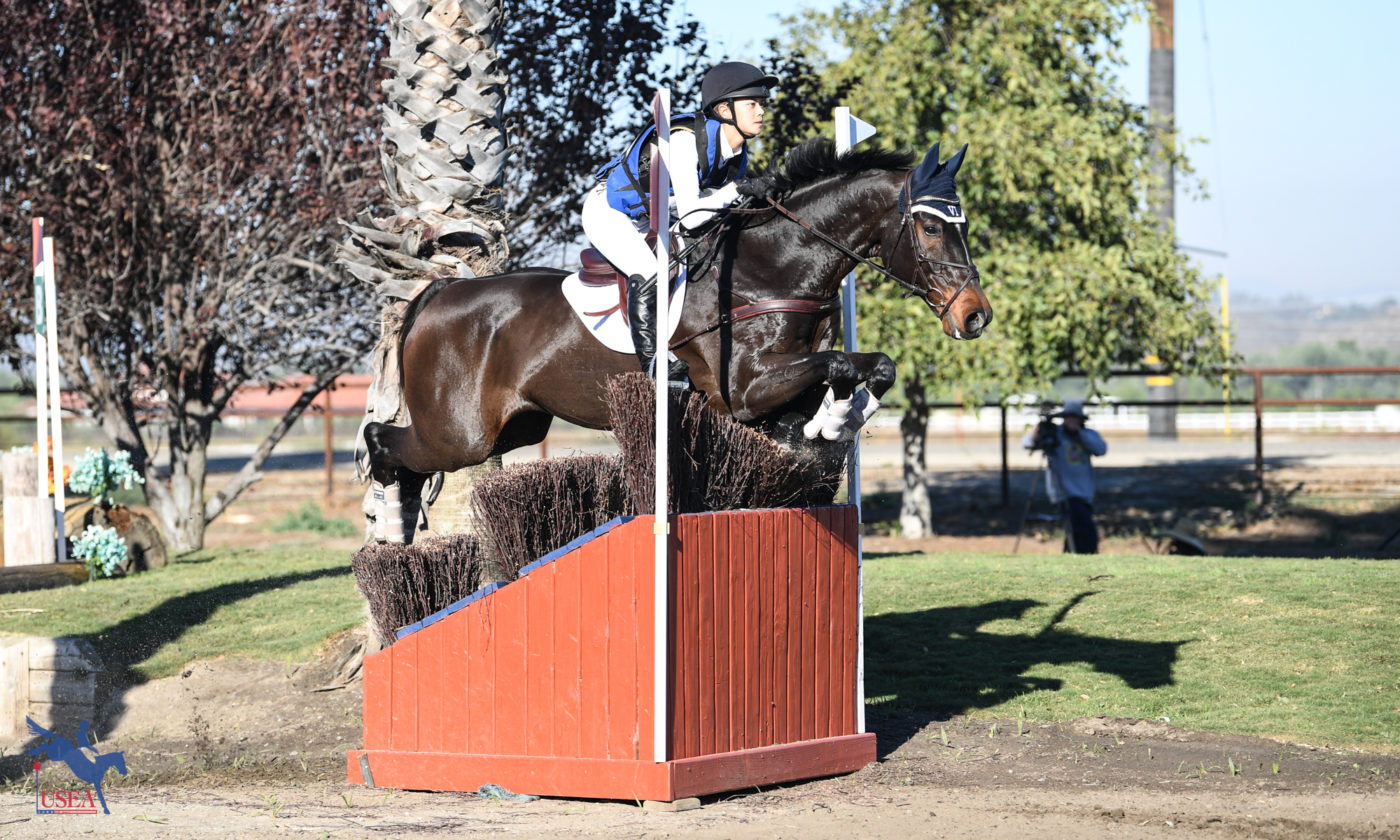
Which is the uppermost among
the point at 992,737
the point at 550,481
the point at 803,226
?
the point at 803,226

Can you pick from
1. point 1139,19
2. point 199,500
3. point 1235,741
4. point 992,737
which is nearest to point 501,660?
point 992,737

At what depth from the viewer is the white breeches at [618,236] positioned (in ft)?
19.0

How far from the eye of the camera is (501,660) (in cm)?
542

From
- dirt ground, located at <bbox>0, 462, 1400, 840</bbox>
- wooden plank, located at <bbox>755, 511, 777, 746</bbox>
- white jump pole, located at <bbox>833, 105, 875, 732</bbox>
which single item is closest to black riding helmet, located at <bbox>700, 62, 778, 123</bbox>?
white jump pole, located at <bbox>833, 105, 875, 732</bbox>

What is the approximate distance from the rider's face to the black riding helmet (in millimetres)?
21

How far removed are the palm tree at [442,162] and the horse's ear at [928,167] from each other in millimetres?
3151

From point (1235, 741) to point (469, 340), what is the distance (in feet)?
13.2

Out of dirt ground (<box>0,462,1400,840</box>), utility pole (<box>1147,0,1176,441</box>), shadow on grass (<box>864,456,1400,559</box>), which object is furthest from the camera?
utility pole (<box>1147,0,1176,441</box>)

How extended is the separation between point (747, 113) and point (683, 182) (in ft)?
1.31

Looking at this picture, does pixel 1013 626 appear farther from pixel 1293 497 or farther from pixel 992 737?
pixel 1293 497

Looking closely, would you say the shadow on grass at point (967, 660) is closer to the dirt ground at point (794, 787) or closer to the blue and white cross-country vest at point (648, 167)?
the dirt ground at point (794, 787)

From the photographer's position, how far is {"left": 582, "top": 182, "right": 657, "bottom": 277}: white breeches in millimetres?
5781

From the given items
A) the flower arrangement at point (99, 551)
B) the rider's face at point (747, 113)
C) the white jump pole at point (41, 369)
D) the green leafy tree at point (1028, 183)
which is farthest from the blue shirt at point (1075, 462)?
the white jump pole at point (41, 369)

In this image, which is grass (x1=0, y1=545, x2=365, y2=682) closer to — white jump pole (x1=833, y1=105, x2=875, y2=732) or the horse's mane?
white jump pole (x1=833, y1=105, x2=875, y2=732)
